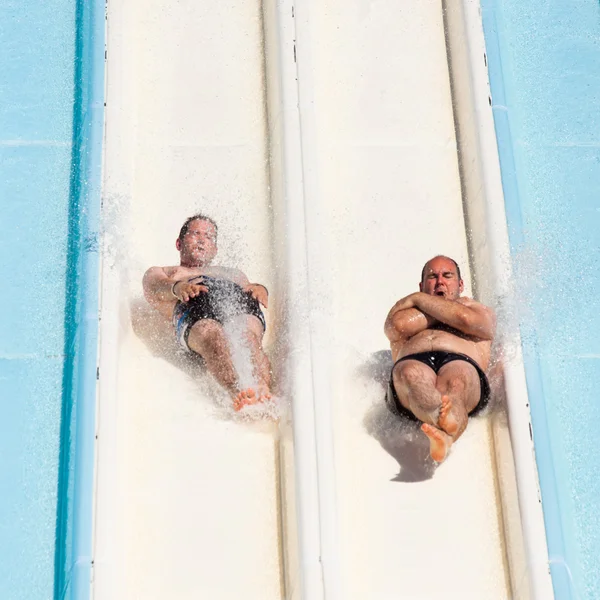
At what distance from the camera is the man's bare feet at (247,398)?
10.7ft

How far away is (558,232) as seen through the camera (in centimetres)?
381

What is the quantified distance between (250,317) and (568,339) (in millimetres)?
1083

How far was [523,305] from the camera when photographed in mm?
3568

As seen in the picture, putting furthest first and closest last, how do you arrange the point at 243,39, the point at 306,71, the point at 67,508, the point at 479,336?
1. the point at 243,39
2. the point at 306,71
3. the point at 479,336
4. the point at 67,508

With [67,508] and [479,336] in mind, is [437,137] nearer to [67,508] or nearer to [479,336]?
[479,336]

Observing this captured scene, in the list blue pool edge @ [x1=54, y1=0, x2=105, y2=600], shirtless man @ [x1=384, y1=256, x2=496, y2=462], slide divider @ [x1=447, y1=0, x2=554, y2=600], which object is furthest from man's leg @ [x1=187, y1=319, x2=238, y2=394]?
slide divider @ [x1=447, y1=0, x2=554, y2=600]

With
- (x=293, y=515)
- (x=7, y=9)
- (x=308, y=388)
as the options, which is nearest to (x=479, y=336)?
(x=308, y=388)

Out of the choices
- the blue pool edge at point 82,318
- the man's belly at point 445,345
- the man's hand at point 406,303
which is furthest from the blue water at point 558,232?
the blue pool edge at point 82,318

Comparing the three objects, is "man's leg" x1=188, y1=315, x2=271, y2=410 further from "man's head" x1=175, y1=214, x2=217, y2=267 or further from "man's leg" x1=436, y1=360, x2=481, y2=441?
"man's leg" x1=436, y1=360, x2=481, y2=441

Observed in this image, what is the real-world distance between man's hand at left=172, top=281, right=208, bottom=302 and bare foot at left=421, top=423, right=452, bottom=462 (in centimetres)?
84

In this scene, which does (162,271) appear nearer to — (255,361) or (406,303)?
(255,361)

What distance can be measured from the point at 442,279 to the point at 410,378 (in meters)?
0.40

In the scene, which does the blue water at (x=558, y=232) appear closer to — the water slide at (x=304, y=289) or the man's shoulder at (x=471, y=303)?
the water slide at (x=304, y=289)

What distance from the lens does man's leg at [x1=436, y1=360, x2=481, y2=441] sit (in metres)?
3.08
